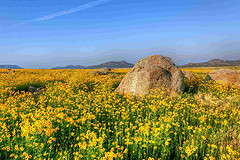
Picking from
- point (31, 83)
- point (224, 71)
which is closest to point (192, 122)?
point (224, 71)

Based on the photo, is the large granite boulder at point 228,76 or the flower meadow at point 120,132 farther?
the large granite boulder at point 228,76

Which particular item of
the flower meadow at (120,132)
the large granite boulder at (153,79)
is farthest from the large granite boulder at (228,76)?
the flower meadow at (120,132)

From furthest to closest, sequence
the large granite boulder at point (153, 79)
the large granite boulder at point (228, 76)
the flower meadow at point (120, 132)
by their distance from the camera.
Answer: the large granite boulder at point (228, 76)
the large granite boulder at point (153, 79)
the flower meadow at point (120, 132)

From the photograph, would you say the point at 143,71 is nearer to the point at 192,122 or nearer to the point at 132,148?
the point at 192,122

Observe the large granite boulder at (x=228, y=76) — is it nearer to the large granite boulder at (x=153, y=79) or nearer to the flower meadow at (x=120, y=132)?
the large granite boulder at (x=153, y=79)

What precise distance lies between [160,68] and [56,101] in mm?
7540

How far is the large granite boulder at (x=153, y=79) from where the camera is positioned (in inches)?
412

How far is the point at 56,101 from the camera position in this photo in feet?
28.6

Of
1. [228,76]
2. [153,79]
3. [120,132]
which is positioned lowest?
[120,132]

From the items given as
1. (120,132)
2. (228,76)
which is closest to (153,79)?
(120,132)

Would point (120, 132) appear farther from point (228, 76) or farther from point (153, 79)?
point (228, 76)

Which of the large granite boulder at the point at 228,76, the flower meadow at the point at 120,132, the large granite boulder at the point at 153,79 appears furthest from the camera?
the large granite boulder at the point at 228,76

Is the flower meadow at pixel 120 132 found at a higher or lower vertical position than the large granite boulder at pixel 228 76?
lower

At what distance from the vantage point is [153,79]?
34.7 feet
